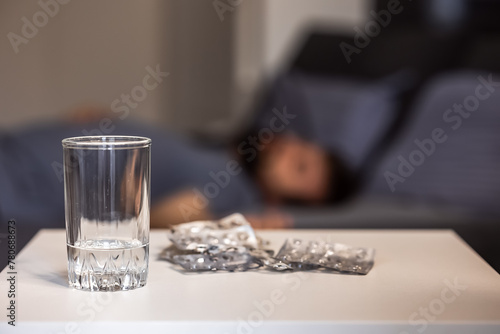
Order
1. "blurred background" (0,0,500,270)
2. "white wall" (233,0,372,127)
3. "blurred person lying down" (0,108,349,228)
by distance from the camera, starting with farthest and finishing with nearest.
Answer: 1. "white wall" (233,0,372,127)
2. "blurred background" (0,0,500,270)
3. "blurred person lying down" (0,108,349,228)

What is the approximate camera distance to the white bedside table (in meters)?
0.64

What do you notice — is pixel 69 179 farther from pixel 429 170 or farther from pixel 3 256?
pixel 429 170

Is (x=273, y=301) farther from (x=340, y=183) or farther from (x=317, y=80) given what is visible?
(x=317, y=80)

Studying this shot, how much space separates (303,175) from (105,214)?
1.44 metres

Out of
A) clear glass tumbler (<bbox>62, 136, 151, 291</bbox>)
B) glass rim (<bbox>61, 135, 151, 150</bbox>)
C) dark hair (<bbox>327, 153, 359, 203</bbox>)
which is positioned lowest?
dark hair (<bbox>327, 153, 359, 203</bbox>)

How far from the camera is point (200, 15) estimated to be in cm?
397

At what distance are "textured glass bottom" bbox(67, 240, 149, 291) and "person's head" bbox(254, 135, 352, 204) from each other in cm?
138

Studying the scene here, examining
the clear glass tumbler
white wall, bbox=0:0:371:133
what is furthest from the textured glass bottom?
white wall, bbox=0:0:371:133

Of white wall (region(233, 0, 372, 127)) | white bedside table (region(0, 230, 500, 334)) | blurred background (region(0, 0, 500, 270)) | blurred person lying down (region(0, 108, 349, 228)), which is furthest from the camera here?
white wall (region(233, 0, 372, 127))

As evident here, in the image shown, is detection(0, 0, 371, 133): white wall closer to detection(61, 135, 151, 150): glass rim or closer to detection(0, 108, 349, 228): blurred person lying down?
detection(0, 108, 349, 228): blurred person lying down

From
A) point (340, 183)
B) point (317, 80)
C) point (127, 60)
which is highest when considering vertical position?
point (317, 80)

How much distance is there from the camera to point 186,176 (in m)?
2.02

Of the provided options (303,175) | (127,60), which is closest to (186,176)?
(303,175)

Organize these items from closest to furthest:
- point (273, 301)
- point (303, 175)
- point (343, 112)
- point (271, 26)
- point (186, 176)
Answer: point (273, 301) → point (186, 176) → point (303, 175) → point (343, 112) → point (271, 26)
